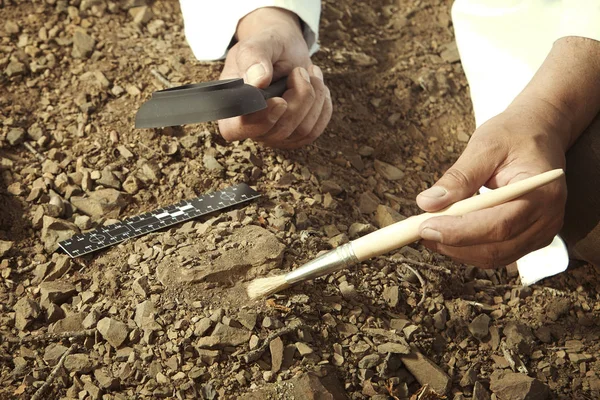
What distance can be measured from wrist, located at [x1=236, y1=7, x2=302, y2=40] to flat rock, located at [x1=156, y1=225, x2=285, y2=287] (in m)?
0.78

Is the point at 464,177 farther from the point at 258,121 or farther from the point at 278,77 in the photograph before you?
the point at 278,77

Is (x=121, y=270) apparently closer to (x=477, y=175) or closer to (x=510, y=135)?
(x=477, y=175)

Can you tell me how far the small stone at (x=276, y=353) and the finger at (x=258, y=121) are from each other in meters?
0.62

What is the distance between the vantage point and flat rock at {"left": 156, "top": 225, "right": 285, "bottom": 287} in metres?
1.59

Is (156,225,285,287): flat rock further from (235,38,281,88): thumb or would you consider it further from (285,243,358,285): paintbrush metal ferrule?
(235,38,281,88): thumb

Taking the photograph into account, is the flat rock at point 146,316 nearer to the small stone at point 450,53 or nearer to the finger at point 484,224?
the finger at point 484,224

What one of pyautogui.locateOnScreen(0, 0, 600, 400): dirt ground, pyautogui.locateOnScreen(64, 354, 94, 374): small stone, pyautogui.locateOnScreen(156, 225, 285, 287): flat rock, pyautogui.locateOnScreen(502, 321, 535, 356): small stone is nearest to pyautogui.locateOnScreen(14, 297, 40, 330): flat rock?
pyautogui.locateOnScreen(0, 0, 600, 400): dirt ground

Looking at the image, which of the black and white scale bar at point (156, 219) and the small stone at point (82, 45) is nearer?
the black and white scale bar at point (156, 219)

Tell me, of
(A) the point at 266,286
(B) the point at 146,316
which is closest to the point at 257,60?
(A) the point at 266,286

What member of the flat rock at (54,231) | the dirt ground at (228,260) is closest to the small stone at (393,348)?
the dirt ground at (228,260)

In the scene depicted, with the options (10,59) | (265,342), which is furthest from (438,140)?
(10,59)

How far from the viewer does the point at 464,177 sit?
150cm

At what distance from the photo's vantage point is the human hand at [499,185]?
4.71ft

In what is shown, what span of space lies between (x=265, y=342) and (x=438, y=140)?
121cm
